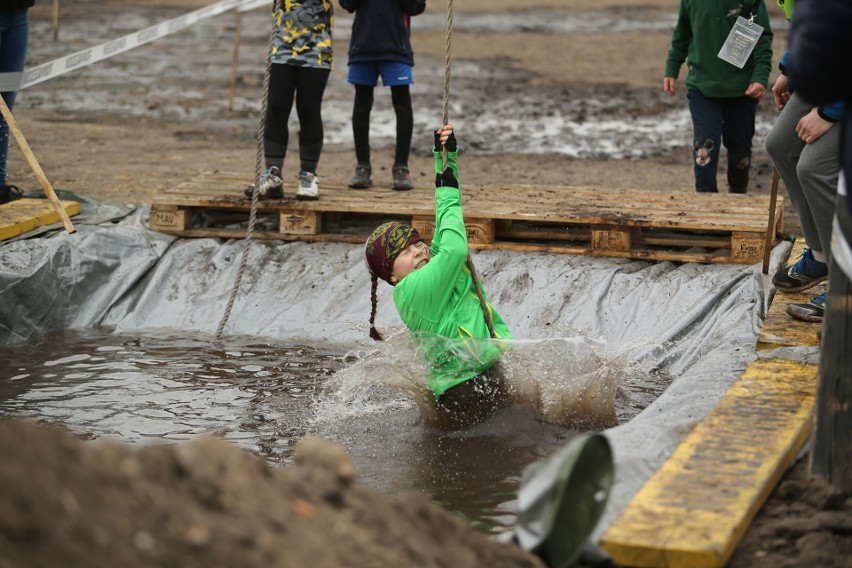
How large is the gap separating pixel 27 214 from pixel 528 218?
3.36 meters

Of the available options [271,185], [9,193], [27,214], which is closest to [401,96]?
[271,185]

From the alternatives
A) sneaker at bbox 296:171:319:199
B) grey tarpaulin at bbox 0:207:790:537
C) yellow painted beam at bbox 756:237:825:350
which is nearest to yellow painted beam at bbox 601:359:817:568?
yellow painted beam at bbox 756:237:825:350

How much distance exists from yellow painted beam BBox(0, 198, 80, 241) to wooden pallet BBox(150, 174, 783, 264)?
651 millimetres

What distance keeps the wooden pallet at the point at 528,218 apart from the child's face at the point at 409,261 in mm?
2089

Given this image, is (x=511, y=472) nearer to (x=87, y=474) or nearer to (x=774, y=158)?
(x=774, y=158)

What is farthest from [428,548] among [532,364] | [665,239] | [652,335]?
[665,239]

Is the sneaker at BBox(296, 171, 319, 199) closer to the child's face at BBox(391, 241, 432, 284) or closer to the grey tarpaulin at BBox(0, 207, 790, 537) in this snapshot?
the grey tarpaulin at BBox(0, 207, 790, 537)

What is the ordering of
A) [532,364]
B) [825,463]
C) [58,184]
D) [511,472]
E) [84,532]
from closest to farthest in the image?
[84,532] < [825,463] < [511,472] < [532,364] < [58,184]

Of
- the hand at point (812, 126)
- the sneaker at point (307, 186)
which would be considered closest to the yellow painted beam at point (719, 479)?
the hand at point (812, 126)

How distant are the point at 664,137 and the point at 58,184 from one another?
6589 millimetres

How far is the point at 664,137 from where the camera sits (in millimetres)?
12867

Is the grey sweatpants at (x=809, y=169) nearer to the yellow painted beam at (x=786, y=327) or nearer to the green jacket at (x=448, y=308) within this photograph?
the yellow painted beam at (x=786, y=327)

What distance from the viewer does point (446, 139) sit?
5141mm

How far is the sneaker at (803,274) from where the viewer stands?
582 centimetres
